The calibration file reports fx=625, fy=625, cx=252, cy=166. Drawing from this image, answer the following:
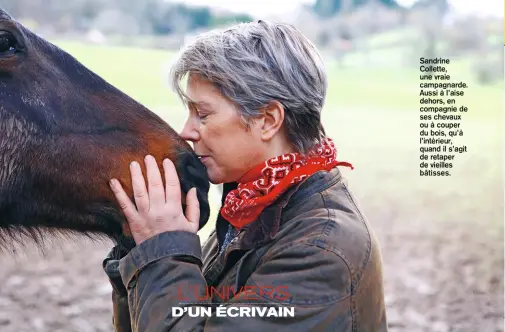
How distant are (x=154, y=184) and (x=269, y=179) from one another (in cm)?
31

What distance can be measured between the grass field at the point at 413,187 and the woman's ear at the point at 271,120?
113 inches

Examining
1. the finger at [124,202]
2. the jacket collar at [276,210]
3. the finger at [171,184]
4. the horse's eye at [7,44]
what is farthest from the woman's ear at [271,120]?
the horse's eye at [7,44]

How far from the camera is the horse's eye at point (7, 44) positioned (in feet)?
5.77

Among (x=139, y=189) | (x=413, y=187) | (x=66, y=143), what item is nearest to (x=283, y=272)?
(x=139, y=189)

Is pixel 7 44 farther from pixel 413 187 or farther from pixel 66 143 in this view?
pixel 413 187

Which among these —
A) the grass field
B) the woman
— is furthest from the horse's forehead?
the grass field

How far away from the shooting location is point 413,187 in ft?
21.9

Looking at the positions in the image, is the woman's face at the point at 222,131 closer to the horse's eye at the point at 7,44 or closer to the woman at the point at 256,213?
the woman at the point at 256,213

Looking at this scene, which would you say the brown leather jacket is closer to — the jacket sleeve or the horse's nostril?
the jacket sleeve

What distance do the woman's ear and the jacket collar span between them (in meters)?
0.16

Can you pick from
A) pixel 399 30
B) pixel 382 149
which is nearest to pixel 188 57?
pixel 399 30

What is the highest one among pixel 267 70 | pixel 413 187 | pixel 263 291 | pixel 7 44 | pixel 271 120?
pixel 413 187

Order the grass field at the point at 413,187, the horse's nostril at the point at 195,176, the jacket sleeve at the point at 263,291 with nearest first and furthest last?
the jacket sleeve at the point at 263,291 < the horse's nostril at the point at 195,176 < the grass field at the point at 413,187

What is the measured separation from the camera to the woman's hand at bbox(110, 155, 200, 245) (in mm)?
1615
